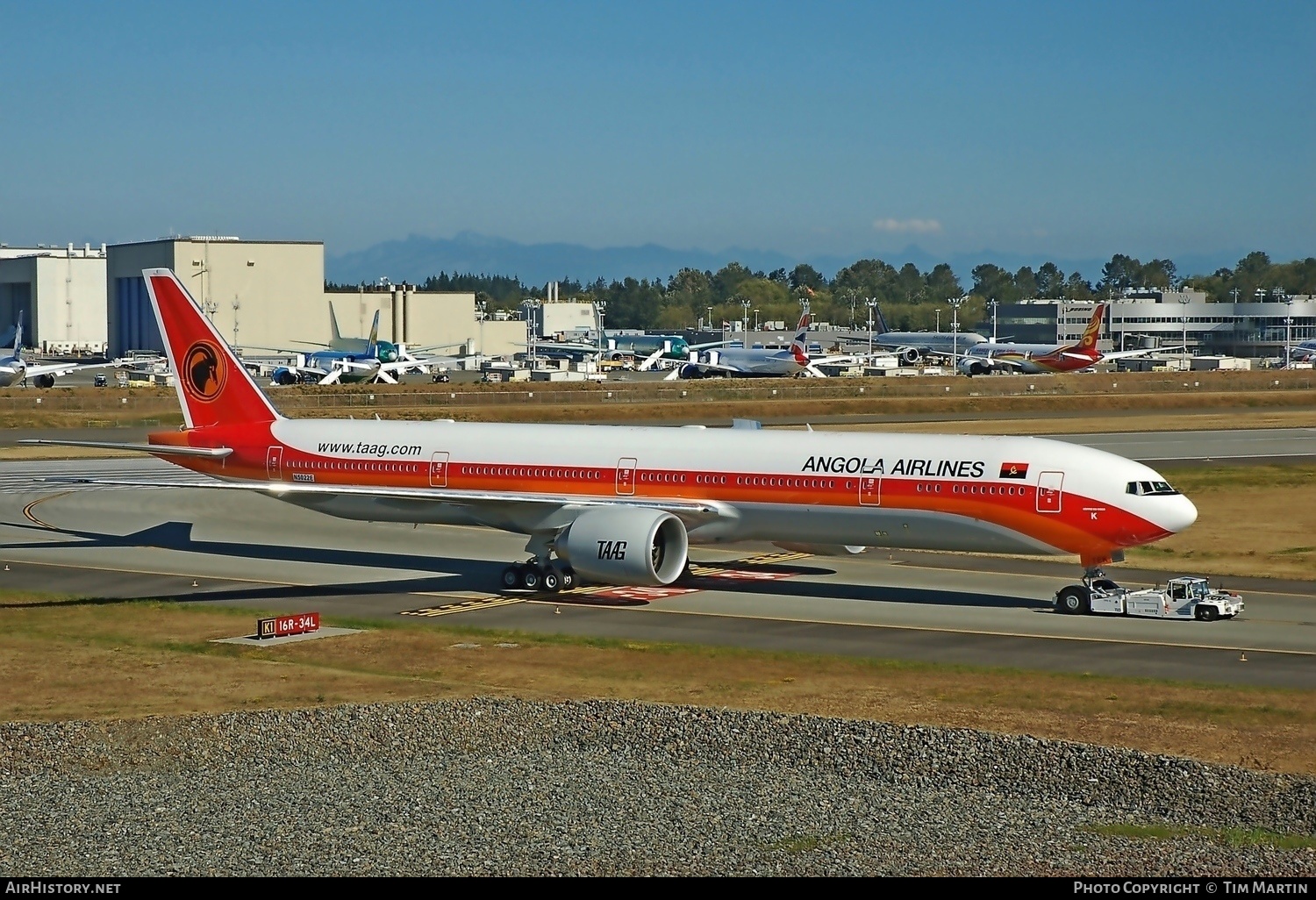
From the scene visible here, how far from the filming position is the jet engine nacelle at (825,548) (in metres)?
42.8

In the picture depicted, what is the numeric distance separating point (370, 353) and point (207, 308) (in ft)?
130

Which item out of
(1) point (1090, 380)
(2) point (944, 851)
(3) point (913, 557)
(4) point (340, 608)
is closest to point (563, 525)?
(4) point (340, 608)

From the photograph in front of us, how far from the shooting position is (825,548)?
145ft

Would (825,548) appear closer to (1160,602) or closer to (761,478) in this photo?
(761,478)

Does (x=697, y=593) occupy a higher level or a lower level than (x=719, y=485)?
lower

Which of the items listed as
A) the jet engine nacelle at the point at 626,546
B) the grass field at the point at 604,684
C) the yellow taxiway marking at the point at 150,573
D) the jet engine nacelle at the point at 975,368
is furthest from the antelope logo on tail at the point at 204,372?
the jet engine nacelle at the point at 975,368

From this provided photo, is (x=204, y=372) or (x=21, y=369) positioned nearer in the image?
(x=204, y=372)

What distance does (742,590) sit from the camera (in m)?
43.9

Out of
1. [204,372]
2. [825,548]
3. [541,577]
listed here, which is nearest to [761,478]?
[825,548]

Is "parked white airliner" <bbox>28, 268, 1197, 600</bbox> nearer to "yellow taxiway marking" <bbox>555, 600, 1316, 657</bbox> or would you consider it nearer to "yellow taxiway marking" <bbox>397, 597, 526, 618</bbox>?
"yellow taxiway marking" <bbox>555, 600, 1316, 657</bbox>

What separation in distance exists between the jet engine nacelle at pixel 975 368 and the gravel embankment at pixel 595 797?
146 m

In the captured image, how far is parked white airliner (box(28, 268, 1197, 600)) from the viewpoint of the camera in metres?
39.6

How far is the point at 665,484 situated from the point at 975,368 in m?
132

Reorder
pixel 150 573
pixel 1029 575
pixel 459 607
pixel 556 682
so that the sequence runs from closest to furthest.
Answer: pixel 556 682, pixel 459 607, pixel 1029 575, pixel 150 573
